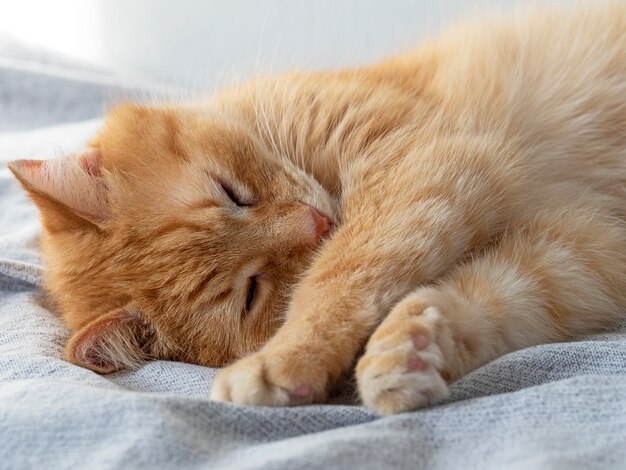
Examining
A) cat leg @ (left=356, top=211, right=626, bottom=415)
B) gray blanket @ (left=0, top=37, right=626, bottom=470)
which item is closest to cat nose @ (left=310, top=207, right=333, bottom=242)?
cat leg @ (left=356, top=211, right=626, bottom=415)

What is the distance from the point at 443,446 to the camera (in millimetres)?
895

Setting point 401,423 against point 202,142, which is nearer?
point 401,423

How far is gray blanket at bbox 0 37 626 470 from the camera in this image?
0.85 metres

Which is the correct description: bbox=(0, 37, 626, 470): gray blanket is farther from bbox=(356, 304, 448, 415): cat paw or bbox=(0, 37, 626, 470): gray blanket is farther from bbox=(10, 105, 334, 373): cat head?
bbox=(10, 105, 334, 373): cat head

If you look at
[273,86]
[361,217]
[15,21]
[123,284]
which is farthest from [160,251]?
[15,21]

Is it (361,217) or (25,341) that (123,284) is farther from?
(361,217)

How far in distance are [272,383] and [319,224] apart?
361mm

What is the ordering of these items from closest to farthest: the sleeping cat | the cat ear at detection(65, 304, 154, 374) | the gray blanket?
the gray blanket, the sleeping cat, the cat ear at detection(65, 304, 154, 374)

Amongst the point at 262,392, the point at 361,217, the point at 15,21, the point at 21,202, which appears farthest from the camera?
the point at 15,21

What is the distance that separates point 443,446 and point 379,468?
0.11 meters

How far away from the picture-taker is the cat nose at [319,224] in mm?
1253

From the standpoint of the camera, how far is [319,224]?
126 cm

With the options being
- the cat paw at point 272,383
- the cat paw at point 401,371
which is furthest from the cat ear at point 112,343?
the cat paw at point 401,371

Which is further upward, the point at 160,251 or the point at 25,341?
the point at 160,251
